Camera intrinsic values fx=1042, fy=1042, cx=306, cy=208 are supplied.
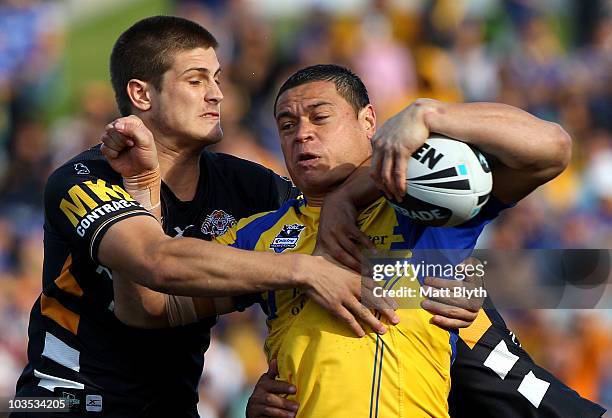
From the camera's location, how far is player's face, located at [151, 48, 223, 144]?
224 inches

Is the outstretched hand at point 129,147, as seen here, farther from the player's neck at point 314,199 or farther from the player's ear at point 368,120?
the player's ear at point 368,120

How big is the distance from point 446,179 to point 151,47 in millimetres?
2443

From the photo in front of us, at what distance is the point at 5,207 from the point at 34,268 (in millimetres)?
1068

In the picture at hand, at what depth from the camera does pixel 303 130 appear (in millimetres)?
4660

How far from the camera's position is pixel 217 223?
5.63 metres

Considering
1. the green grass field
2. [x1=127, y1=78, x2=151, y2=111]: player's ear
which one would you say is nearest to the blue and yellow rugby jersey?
[x1=127, y1=78, x2=151, y2=111]: player's ear

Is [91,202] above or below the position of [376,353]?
above

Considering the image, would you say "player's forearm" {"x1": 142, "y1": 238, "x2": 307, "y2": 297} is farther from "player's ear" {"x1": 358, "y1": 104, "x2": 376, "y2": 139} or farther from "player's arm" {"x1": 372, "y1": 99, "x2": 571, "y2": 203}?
"player's ear" {"x1": 358, "y1": 104, "x2": 376, "y2": 139}

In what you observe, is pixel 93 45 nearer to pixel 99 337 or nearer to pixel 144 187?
pixel 99 337

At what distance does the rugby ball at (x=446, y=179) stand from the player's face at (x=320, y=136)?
677 mm

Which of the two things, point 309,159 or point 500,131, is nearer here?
point 500,131

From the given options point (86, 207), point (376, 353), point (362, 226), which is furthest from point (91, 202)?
point (376, 353)

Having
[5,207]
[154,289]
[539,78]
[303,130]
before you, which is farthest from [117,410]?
[539,78]

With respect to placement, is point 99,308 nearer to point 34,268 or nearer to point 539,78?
point 34,268
